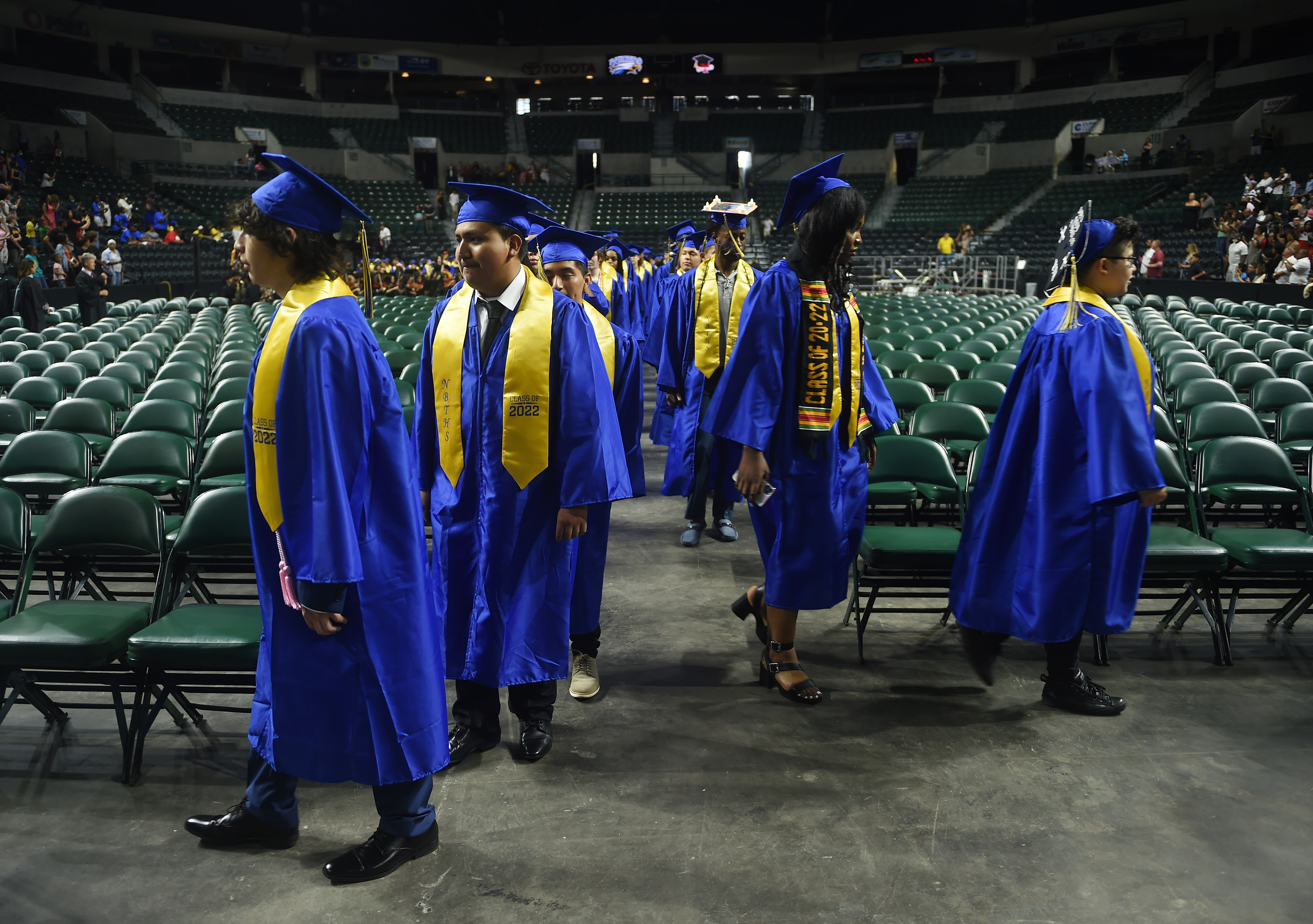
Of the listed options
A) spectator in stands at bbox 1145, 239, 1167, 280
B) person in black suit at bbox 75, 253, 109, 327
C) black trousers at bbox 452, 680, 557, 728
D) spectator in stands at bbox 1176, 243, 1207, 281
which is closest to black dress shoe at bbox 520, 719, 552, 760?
black trousers at bbox 452, 680, 557, 728

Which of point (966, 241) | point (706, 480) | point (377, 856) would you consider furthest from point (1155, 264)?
point (377, 856)

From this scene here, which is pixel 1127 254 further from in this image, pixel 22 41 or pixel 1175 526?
pixel 22 41

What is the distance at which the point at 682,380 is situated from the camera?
6.00 metres

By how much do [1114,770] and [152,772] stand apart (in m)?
3.10

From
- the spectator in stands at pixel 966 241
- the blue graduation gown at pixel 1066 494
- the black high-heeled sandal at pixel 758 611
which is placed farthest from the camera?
the spectator in stands at pixel 966 241

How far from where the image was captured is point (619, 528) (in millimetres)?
6289

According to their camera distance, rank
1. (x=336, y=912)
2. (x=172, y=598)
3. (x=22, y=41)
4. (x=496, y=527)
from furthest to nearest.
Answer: (x=22, y=41) < (x=172, y=598) < (x=496, y=527) < (x=336, y=912)

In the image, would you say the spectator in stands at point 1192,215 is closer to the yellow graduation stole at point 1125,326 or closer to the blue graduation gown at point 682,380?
the blue graduation gown at point 682,380

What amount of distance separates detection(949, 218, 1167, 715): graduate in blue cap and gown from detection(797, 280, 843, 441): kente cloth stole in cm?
74

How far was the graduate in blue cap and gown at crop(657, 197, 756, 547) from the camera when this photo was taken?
5.69m

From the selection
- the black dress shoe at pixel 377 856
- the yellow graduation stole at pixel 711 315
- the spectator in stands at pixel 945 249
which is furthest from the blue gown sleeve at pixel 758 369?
the spectator in stands at pixel 945 249

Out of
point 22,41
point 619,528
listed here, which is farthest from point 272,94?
point 619,528

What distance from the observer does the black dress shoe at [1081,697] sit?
3.46m

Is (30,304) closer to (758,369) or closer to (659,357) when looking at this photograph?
(659,357)
